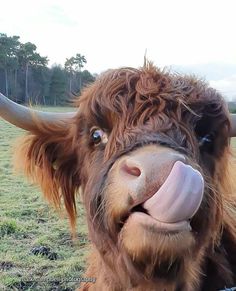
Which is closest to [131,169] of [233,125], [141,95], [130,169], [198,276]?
[130,169]

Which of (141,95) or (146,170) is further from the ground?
(141,95)

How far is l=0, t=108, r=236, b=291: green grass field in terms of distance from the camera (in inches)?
181

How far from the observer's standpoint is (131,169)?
2080 mm

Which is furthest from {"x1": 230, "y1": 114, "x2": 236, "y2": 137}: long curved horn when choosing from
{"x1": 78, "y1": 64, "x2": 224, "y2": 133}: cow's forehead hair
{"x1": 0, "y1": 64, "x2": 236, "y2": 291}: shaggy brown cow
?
{"x1": 78, "y1": 64, "x2": 224, "y2": 133}: cow's forehead hair

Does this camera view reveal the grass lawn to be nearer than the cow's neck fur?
No

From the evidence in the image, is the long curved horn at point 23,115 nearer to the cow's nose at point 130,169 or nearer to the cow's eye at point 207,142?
the cow's eye at point 207,142

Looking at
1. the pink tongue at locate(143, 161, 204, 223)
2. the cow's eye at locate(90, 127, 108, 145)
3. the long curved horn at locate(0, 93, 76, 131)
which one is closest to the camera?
the pink tongue at locate(143, 161, 204, 223)

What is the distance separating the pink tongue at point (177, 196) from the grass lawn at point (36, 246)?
1705 millimetres

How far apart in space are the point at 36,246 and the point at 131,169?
3759mm

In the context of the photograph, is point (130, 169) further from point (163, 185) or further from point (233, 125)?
point (233, 125)

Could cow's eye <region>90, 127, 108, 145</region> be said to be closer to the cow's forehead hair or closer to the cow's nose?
the cow's forehead hair

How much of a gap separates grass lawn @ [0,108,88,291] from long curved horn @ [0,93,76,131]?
0.30 metres

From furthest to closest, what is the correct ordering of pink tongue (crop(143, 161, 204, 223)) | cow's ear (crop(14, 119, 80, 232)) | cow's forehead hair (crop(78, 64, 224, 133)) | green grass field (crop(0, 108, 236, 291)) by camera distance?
green grass field (crop(0, 108, 236, 291))
cow's ear (crop(14, 119, 80, 232))
cow's forehead hair (crop(78, 64, 224, 133))
pink tongue (crop(143, 161, 204, 223))

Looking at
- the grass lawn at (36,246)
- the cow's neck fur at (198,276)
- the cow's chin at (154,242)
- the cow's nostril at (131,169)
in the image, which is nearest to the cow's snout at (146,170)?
the cow's nostril at (131,169)
